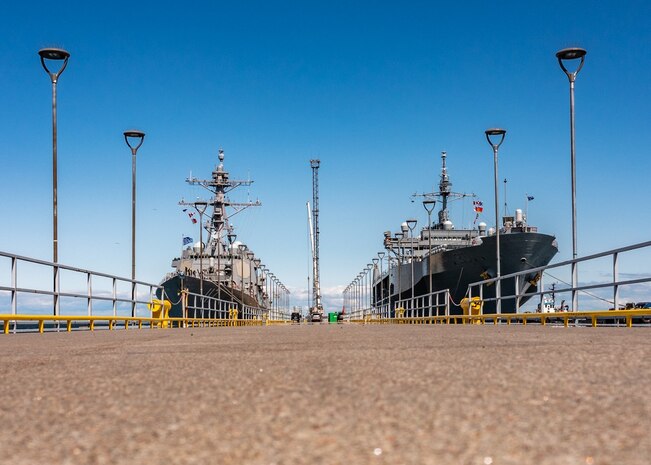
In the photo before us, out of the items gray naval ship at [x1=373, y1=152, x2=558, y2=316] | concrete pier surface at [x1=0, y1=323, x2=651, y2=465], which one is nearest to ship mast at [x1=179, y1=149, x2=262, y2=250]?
gray naval ship at [x1=373, y1=152, x2=558, y2=316]

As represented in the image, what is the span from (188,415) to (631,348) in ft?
12.0

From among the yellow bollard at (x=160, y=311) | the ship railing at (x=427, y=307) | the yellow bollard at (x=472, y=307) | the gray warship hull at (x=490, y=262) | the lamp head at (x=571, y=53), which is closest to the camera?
the yellow bollard at (x=160, y=311)

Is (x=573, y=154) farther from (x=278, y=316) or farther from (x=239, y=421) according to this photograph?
(x=278, y=316)

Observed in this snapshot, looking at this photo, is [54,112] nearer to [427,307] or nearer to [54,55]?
[54,55]

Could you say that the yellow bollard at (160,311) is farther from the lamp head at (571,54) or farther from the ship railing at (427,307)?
the lamp head at (571,54)

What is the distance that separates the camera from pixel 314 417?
2.67 meters

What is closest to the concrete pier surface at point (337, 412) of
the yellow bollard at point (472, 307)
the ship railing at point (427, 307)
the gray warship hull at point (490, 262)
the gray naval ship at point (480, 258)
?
the yellow bollard at point (472, 307)

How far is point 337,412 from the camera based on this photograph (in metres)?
2.77

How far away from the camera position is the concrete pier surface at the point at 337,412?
7.20 ft

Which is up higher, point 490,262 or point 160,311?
point 490,262

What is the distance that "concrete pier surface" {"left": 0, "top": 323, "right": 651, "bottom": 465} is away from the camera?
86.4 inches

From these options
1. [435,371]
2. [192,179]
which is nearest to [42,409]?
[435,371]

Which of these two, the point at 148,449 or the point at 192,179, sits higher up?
the point at 192,179

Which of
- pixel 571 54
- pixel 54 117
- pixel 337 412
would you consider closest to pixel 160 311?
pixel 54 117
